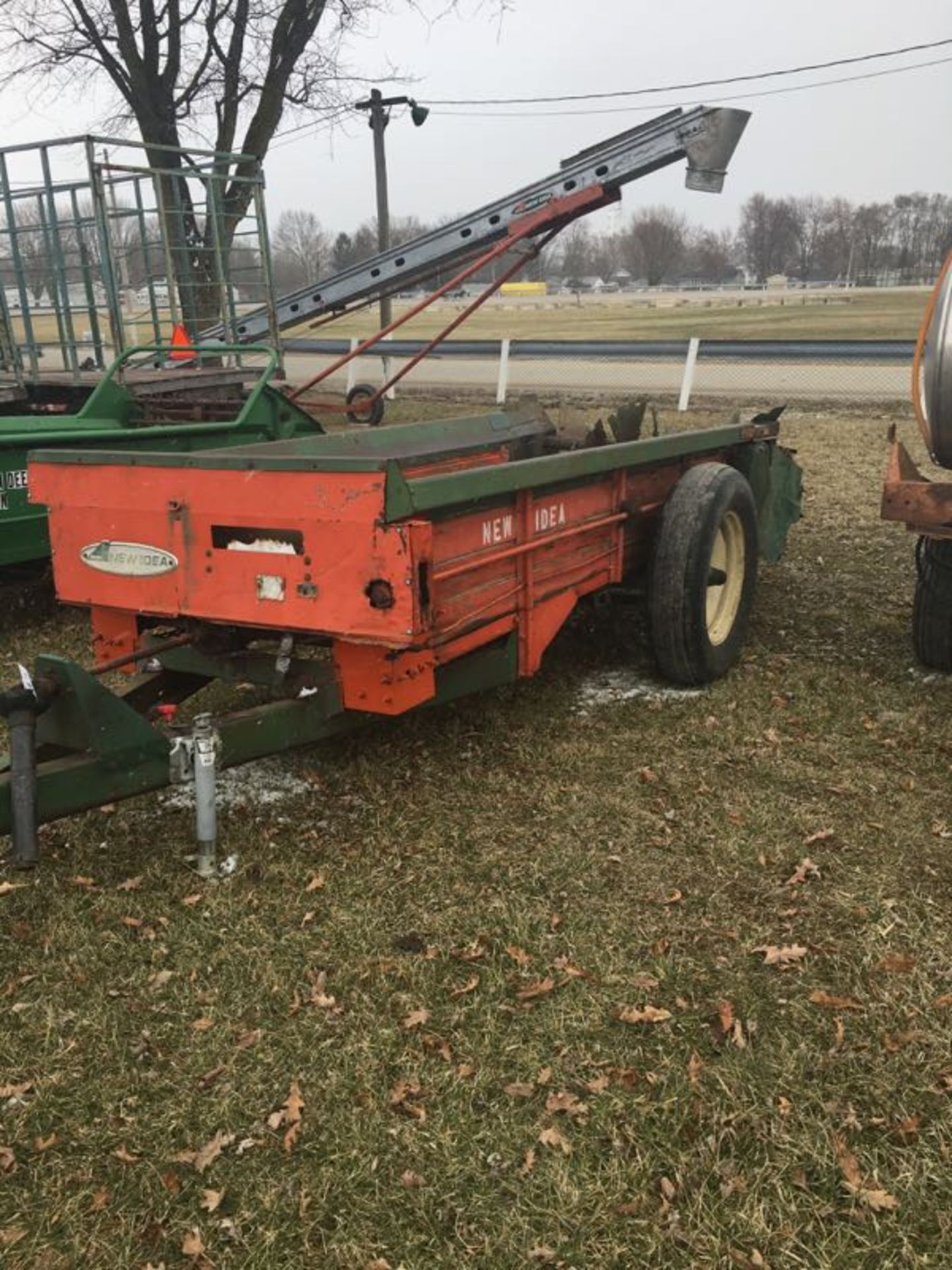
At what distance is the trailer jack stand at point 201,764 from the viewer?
3225mm

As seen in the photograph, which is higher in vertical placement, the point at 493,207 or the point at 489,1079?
the point at 493,207

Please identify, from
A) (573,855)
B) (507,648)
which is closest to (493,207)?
(507,648)

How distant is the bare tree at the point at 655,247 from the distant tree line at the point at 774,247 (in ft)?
0.28

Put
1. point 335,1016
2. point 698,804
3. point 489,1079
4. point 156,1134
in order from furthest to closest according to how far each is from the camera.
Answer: point 698,804
point 335,1016
point 489,1079
point 156,1134

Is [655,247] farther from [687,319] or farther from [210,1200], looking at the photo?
[210,1200]

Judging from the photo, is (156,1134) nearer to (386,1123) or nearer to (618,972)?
(386,1123)

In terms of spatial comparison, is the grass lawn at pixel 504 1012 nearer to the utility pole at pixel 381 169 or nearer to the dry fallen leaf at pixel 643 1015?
the dry fallen leaf at pixel 643 1015

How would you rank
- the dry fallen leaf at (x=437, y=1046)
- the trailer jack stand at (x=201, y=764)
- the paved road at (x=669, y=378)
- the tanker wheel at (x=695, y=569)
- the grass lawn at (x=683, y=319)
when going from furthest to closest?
the grass lawn at (x=683, y=319) → the paved road at (x=669, y=378) → the tanker wheel at (x=695, y=569) → the trailer jack stand at (x=201, y=764) → the dry fallen leaf at (x=437, y=1046)

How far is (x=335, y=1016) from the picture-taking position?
2865 millimetres

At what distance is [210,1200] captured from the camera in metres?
2.30

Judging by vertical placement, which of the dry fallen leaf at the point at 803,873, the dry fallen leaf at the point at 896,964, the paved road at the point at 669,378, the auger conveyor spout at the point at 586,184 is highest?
the auger conveyor spout at the point at 586,184

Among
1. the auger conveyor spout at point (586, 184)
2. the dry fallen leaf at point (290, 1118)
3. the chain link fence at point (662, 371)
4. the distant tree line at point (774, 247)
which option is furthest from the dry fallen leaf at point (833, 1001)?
the distant tree line at point (774, 247)

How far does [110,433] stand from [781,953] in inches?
172

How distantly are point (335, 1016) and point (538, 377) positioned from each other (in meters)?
19.0
